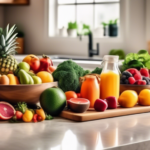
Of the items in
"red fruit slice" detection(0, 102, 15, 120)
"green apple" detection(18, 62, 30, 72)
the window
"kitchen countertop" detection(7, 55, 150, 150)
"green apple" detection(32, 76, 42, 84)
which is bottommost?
"kitchen countertop" detection(7, 55, 150, 150)

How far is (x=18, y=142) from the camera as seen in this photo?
0.87m

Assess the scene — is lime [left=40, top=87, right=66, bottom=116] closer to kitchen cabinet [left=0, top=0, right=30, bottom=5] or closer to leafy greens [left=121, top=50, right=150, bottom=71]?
leafy greens [left=121, top=50, right=150, bottom=71]

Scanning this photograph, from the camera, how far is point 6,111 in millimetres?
1165

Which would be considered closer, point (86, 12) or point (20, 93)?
point (20, 93)

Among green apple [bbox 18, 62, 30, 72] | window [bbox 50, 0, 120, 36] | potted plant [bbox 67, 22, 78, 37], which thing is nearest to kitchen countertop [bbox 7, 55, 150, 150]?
green apple [bbox 18, 62, 30, 72]

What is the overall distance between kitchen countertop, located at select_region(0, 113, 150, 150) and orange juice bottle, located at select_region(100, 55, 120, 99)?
166mm

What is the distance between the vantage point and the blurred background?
350 cm

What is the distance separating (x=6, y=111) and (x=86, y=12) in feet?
10.2

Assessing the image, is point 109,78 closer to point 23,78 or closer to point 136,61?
point 23,78

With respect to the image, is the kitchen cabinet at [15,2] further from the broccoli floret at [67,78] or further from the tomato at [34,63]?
the broccoli floret at [67,78]

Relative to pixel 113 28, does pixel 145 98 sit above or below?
below

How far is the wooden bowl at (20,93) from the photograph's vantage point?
1225 mm

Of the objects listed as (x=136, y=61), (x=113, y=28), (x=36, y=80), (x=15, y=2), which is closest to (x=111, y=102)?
(x=36, y=80)

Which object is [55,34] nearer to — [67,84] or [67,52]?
[67,52]
